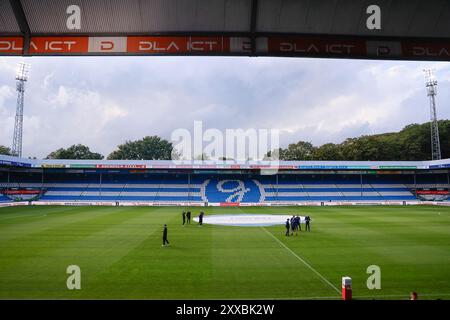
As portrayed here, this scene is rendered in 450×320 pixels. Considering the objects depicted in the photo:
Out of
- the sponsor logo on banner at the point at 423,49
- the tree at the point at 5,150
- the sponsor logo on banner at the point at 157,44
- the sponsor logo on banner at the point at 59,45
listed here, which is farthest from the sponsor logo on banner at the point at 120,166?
the sponsor logo on banner at the point at 423,49

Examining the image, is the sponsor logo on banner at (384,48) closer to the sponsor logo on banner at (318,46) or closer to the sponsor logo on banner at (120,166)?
the sponsor logo on banner at (318,46)

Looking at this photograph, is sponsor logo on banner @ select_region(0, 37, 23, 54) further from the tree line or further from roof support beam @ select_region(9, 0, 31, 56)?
the tree line

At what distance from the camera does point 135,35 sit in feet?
24.7

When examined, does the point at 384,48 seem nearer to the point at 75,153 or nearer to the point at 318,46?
the point at 318,46

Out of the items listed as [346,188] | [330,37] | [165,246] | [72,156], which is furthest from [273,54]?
[72,156]

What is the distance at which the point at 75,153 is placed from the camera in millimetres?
99438

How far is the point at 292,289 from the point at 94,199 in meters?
52.5

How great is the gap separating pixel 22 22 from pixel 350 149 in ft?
292

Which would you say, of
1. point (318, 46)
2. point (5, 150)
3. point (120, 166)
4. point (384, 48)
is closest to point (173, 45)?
point (318, 46)

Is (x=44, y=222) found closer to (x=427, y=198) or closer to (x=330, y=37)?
(x=330, y=37)

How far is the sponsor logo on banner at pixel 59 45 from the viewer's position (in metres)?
7.57

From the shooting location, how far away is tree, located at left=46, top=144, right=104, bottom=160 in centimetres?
9862

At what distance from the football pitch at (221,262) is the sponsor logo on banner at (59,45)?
24.7 ft
